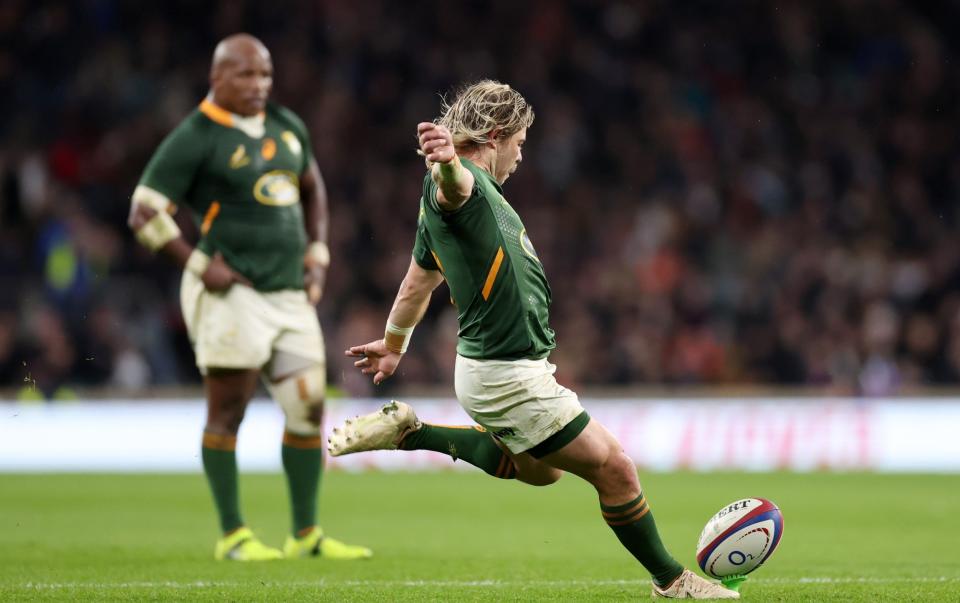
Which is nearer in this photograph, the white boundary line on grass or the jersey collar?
the white boundary line on grass

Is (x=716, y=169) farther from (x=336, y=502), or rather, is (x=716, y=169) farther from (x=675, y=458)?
(x=336, y=502)

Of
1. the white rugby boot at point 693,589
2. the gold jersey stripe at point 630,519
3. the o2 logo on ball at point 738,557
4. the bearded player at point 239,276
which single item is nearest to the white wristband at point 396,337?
the gold jersey stripe at point 630,519

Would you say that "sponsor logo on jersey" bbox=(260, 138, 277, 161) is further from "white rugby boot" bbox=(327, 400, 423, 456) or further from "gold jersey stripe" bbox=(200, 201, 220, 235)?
"white rugby boot" bbox=(327, 400, 423, 456)

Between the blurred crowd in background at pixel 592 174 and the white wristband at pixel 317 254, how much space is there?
7271mm

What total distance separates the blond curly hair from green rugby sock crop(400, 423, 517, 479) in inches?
48.0

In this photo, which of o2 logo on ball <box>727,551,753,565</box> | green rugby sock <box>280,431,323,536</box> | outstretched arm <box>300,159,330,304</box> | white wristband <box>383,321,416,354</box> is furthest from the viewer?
outstretched arm <box>300,159,330,304</box>

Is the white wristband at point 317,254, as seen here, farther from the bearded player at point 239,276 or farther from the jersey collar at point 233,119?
the jersey collar at point 233,119

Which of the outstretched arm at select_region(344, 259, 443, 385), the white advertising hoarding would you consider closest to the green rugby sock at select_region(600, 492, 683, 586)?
the outstretched arm at select_region(344, 259, 443, 385)

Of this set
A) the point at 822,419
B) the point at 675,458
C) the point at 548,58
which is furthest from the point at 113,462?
the point at 548,58

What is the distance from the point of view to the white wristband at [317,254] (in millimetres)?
7859

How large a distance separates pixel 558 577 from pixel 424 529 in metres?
2.85

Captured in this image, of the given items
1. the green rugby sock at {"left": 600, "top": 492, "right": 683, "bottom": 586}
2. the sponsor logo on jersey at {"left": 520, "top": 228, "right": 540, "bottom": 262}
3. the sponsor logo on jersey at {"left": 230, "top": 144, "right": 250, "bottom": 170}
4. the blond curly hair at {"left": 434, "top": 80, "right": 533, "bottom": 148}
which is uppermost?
the blond curly hair at {"left": 434, "top": 80, "right": 533, "bottom": 148}

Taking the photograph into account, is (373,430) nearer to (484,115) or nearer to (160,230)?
(484,115)

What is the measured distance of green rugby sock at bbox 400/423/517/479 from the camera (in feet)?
19.1
